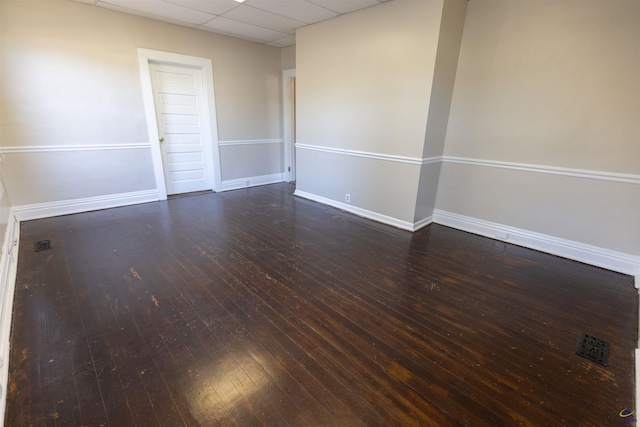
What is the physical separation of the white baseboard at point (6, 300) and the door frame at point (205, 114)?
202 centimetres

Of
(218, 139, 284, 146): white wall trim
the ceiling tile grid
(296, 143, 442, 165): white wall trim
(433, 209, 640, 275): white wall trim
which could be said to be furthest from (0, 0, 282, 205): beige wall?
(433, 209, 640, 275): white wall trim

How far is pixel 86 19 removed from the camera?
12.1 feet

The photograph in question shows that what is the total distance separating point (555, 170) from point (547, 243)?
81 cm

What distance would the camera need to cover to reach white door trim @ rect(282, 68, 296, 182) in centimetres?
588

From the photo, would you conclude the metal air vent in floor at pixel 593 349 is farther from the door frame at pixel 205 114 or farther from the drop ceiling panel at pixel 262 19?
the door frame at pixel 205 114

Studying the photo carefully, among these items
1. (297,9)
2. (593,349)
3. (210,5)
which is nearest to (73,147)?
(210,5)

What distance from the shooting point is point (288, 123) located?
20.1 feet

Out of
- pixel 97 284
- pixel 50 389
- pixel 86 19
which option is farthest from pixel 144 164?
pixel 50 389

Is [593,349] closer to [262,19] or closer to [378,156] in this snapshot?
[378,156]

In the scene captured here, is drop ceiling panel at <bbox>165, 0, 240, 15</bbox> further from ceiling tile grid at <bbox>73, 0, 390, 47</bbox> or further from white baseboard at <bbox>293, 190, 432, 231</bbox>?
white baseboard at <bbox>293, 190, 432, 231</bbox>

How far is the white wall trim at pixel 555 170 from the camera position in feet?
Result: 8.99

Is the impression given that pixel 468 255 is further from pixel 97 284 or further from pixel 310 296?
pixel 97 284

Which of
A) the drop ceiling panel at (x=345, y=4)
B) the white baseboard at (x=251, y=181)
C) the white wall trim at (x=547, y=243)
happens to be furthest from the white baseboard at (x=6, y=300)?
the white wall trim at (x=547, y=243)

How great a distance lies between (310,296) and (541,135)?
9.72 ft
